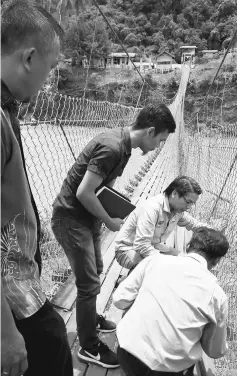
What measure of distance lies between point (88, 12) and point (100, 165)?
46838 mm

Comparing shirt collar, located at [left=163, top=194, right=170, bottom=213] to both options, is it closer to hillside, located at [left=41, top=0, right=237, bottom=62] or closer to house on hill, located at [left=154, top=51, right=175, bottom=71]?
hillside, located at [left=41, top=0, right=237, bottom=62]

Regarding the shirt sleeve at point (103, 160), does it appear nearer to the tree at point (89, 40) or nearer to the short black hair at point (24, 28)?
the short black hair at point (24, 28)

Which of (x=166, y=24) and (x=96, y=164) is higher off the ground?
(x=96, y=164)

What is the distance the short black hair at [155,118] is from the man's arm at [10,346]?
89 centimetres

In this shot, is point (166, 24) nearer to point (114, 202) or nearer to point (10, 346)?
point (114, 202)

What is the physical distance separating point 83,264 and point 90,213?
0.59ft

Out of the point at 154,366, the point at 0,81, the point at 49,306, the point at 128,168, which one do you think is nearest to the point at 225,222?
the point at 128,168

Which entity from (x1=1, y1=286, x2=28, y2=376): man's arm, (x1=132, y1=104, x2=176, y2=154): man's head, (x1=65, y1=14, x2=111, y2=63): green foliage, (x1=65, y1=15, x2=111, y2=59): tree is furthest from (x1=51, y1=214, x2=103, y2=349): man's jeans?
(x1=65, y1=15, x2=111, y2=59): tree

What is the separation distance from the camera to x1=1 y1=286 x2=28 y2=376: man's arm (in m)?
0.61

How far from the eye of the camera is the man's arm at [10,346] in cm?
61

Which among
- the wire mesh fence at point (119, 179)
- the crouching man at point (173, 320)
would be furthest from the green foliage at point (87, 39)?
the crouching man at point (173, 320)

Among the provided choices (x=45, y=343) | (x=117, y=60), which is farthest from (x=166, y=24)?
(x=45, y=343)

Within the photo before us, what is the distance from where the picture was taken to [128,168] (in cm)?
489

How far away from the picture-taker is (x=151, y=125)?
1.34m
